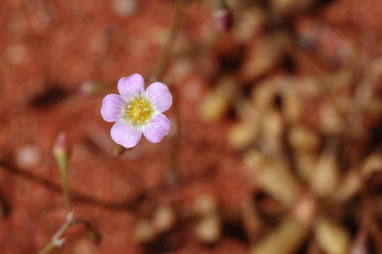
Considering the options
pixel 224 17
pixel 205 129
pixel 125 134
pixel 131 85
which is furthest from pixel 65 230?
pixel 205 129

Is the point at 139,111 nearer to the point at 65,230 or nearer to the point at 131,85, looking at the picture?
the point at 131,85

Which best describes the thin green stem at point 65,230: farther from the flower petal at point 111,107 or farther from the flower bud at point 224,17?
→ the flower bud at point 224,17

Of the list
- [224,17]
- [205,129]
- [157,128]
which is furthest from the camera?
[205,129]

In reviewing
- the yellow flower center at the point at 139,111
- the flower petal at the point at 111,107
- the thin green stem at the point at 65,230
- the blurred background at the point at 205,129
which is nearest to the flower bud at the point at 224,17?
the blurred background at the point at 205,129

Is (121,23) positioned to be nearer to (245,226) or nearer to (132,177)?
(132,177)

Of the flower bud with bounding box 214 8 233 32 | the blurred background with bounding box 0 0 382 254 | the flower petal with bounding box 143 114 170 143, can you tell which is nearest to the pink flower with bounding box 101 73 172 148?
the flower petal with bounding box 143 114 170 143

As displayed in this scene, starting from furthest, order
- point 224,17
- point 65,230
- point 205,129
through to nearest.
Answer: point 205,129 → point 224,17 → point 65,230
